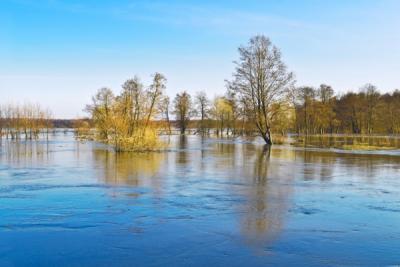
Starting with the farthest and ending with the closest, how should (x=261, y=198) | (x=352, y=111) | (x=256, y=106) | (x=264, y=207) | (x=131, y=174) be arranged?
(x=352, y=111) < (x=256, y=106) < (x=131, y=174) < (x=261, y=198) < (x=264, y=207)

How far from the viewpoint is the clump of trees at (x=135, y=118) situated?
2802 cm

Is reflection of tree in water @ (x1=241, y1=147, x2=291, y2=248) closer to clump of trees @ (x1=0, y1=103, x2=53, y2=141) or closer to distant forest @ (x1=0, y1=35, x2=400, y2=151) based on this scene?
distant forest @ (x1=0, y1=35, x2=400, y2=151)

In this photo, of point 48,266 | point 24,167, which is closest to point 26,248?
point 48,266

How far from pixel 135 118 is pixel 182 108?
54.1m

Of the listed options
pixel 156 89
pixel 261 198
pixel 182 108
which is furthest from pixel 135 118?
pixel 182 108

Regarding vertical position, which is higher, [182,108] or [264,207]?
[182,108]

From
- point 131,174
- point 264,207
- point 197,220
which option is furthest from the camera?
point 131,174

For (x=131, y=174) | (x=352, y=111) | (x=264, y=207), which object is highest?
(x=352, y=111)

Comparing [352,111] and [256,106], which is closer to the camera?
[256,106]

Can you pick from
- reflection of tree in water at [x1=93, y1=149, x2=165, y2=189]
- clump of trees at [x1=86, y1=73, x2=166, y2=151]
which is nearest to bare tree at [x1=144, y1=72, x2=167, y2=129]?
clump of trees at [x1=86, y1=73, x2=166, y2=151]

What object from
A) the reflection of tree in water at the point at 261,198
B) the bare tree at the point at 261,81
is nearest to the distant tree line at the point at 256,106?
the bare tree at the point at 261,81

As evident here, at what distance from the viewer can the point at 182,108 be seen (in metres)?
87.2

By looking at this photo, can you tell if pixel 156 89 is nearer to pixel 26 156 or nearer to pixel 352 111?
pixel 26 156

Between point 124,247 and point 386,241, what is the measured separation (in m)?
4.40
